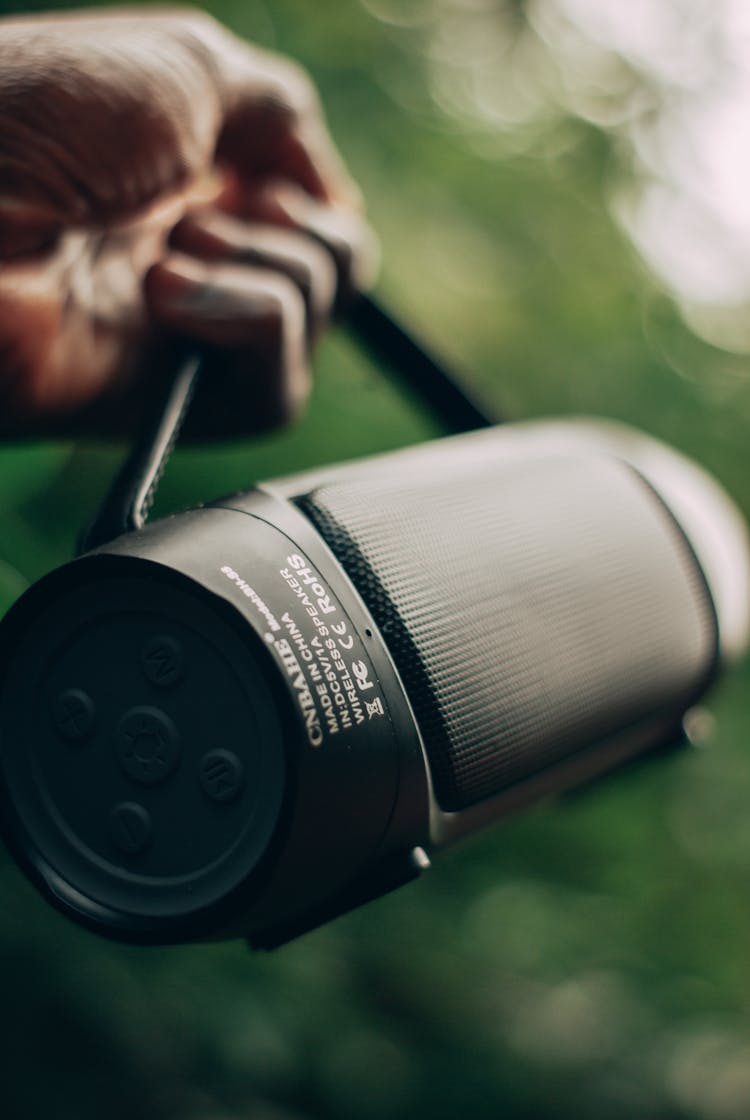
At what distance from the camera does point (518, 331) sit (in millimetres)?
1286

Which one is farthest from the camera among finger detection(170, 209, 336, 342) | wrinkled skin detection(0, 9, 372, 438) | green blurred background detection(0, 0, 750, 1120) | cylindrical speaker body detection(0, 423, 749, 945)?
green blurred background detection(0, 0, 750, 1120)

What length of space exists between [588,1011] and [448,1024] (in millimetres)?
150

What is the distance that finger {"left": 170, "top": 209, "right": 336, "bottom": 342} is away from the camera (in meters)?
0.55

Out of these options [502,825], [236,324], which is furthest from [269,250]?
[502,825]

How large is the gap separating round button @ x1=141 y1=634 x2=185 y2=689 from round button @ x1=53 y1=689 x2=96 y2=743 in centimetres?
3

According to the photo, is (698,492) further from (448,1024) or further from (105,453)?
(448,1024)

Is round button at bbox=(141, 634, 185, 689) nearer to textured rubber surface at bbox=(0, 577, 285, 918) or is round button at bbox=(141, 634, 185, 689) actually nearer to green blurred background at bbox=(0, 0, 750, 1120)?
textured rubber surface at bbox=(0, 577, 285, 918)

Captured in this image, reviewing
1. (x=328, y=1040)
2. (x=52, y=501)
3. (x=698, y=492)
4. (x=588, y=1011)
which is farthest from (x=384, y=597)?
(x=588, y=1011)

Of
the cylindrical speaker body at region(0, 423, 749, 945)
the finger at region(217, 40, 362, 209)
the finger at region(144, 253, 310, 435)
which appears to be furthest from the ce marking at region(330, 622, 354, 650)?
the finger at region(217, 40, 362, 209)

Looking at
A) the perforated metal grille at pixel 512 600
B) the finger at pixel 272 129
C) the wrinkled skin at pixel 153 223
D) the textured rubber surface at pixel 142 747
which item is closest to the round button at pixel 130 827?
the textured rubber surface at pixel 142 747

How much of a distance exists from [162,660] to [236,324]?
8.8 inches

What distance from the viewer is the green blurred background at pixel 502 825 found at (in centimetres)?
92

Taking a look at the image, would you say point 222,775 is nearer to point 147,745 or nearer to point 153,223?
point 147,745

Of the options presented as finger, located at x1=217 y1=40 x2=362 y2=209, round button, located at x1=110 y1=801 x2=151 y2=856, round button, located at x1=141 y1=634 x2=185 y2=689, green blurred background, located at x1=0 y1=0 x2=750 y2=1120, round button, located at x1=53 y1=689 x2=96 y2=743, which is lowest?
green blurred background, located at x1=0 y1=0 x2=750 y2=1120
